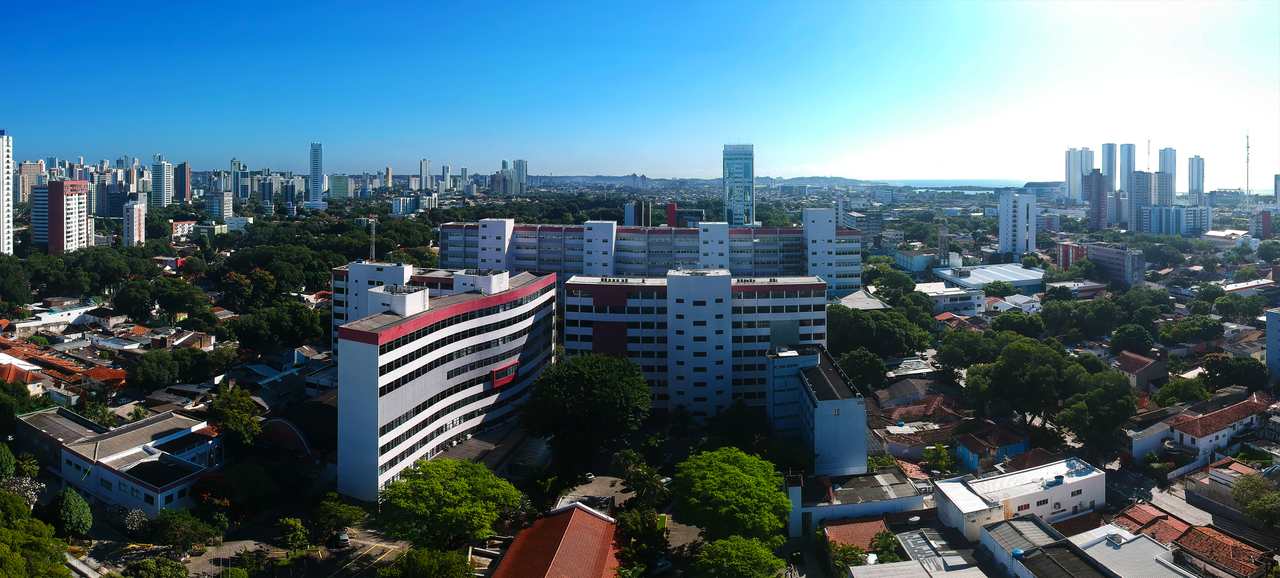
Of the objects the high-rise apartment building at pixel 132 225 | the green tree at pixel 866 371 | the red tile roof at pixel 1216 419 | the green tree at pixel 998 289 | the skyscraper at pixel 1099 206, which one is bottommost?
the red tile roof at pixel 1216 419

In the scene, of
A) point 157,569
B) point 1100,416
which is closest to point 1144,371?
point 1100,416

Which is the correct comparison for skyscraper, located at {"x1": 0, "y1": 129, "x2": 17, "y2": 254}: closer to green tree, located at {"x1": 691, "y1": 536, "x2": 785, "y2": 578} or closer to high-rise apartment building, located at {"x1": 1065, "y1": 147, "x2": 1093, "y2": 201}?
green tree, located at {"x1": 691, "y1": 536, "x2": 785, "y2": 578}

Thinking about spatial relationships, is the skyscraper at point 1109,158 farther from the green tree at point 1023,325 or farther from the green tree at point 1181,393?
the green tree at point 1181,393

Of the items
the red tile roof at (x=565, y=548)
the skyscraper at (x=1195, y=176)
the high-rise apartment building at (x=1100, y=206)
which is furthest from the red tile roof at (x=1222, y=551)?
the skyscraper at (x=1195, y=176)

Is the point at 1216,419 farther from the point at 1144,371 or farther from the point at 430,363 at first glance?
the point at 430,363

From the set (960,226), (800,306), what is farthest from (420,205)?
(800,306)

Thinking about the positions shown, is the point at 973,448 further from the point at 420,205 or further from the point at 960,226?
the point at 420,205
